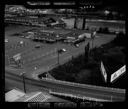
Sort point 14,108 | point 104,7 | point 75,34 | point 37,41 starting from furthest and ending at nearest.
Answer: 1. point 37,41
2. point 75,34
3. point 14,108
4. point 104,7

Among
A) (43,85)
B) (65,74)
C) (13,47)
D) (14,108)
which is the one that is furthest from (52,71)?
(14,108)

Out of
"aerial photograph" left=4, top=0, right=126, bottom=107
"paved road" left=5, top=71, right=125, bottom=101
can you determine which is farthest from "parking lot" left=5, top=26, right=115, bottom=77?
"paved road" left=5, top=71, right=125, bottom=101

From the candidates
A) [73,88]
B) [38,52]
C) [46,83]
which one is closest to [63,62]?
[38,52]

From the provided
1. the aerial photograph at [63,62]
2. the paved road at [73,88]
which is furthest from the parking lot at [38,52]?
the paved road at [73,88]

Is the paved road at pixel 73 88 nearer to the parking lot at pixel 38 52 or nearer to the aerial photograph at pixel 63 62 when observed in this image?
the aerial photograph at pixel 63 62

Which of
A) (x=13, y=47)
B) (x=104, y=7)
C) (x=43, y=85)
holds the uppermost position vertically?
(x=104, y=7)

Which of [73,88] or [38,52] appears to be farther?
[38,52]

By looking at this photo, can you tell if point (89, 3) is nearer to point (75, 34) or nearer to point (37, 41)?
point (75, 34)

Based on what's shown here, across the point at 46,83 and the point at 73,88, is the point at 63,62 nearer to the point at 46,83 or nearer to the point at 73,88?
the point at 46,83

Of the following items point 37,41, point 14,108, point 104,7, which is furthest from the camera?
point 37,41

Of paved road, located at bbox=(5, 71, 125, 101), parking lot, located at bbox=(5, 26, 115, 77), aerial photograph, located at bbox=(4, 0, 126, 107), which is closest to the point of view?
aerial photograph, located at bbox=(4, 0, 126, 107)

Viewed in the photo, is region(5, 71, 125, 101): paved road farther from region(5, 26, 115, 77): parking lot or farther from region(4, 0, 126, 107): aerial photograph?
region(5, 26, 115, 77): parking lot
